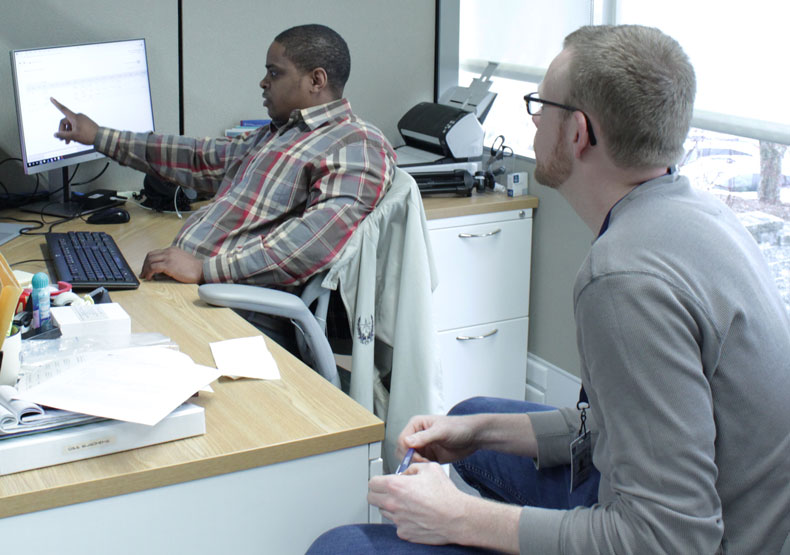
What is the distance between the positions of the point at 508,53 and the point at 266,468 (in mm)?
2249

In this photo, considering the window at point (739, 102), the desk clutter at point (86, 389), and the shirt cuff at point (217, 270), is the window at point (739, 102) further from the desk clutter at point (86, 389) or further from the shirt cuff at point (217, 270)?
the desk clutter at point (86, 389)

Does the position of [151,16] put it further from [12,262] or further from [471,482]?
[471,482]

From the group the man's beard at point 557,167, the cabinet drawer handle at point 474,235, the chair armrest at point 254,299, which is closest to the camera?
the man's beard at point 557,167

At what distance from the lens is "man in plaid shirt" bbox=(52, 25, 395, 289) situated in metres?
1.94

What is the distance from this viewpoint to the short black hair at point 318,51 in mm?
2227

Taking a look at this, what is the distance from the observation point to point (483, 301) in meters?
2.83

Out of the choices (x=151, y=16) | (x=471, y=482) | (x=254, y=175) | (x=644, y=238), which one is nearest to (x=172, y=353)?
(x=471, y=482)

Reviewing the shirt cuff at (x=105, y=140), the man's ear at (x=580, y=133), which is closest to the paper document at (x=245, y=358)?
the man's ear at (x=580, y=133)

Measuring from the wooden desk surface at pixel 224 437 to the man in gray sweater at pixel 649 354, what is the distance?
113mm

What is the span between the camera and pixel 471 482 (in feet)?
5.00

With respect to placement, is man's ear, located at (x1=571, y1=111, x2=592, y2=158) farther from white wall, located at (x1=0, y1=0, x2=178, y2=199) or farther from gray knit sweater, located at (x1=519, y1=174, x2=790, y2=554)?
white wall, located at (x1=0, y1=0, x2=178, y2=199)

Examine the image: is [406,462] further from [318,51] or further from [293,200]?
[318,51]

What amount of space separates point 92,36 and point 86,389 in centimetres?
183

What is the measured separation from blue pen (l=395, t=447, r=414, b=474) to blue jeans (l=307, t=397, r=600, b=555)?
0.08 m
